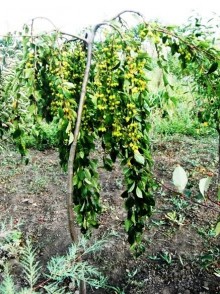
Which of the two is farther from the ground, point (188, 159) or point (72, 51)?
point (72, 51)

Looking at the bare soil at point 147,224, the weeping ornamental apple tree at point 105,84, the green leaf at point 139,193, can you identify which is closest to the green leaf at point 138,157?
the weeping ornamental apple tree at point 105,84

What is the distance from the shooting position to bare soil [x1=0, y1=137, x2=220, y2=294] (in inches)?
91.9

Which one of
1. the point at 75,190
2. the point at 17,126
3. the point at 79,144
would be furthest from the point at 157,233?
the point at 17,126

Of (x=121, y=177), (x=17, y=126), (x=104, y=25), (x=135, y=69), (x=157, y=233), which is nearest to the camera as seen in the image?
(x=135, y=69)

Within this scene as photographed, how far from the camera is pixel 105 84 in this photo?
132 centimetres

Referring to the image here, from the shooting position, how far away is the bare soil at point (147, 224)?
233 cm

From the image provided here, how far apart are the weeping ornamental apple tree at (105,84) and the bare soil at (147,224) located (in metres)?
0.46

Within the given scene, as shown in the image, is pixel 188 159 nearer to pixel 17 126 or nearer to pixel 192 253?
pixel 192 253

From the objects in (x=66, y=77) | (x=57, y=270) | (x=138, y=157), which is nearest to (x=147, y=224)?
(x=138, y=157)

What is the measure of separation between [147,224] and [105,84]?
1.75 metres

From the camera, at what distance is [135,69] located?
1.22 meters

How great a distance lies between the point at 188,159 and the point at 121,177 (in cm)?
84

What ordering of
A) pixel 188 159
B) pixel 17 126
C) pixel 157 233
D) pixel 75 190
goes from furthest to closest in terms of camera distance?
1. pixel 188 159
2. pixel 157 233
3. pixel 75 190
4. pixel 17 126

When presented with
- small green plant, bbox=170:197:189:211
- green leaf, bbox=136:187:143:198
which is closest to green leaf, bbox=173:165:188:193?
green leaf, bbox=136:187:143:198
